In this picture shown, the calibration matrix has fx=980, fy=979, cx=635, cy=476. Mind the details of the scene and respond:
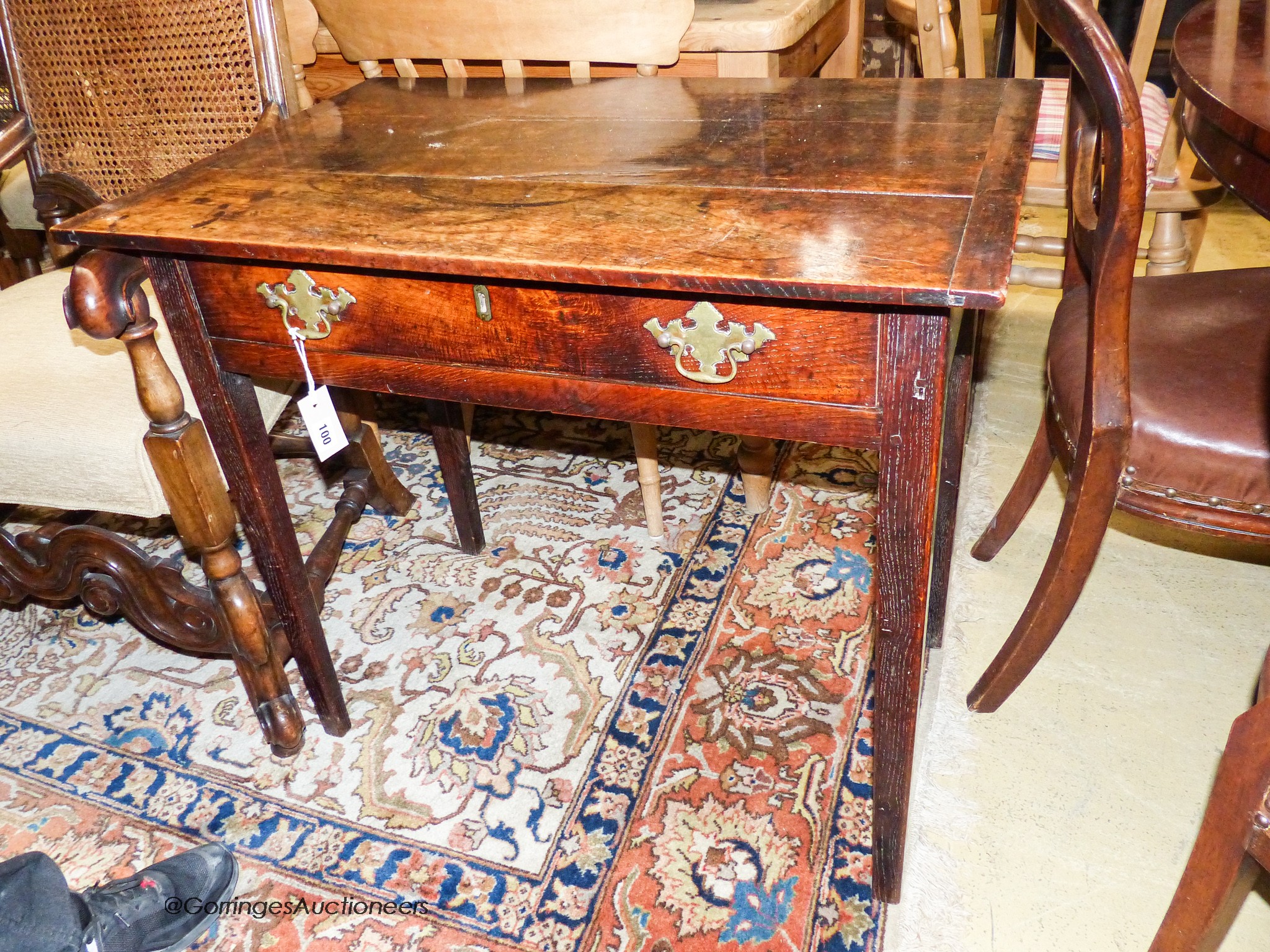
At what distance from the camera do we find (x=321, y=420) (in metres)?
1.18

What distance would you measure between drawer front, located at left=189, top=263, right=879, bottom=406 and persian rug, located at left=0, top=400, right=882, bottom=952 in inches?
27.3

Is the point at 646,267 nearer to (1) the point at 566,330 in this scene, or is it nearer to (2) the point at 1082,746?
(1) the point at 566,330

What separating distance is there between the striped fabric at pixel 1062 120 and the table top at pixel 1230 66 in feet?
1.19

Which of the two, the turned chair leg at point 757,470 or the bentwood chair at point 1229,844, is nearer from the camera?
the bentwood chair at point 1229,844

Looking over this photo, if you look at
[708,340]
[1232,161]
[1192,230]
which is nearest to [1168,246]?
[1192,230]

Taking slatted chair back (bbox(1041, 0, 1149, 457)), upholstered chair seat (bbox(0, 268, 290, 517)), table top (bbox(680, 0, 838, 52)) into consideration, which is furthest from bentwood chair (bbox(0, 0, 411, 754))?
slatted chair back (bbox(1041, 0, 1149, 457))

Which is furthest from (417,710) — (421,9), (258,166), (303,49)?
(303,49)

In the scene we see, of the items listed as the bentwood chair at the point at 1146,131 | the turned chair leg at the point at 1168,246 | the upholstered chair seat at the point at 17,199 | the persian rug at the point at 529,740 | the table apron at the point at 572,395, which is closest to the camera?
the table apron at the point at 572,395

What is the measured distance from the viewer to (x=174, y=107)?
1.58 m

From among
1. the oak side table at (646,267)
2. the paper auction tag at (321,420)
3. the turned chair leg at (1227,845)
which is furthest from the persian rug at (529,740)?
the paper auction tag at (321,420)

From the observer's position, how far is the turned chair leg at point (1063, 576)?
120cm

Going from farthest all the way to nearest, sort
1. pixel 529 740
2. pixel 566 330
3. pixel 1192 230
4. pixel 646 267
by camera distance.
→ pixel 1192 230 → pixel 529 740 → pixel 566 330 → pixel 646 267

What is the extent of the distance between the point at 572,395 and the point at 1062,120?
1.55 m

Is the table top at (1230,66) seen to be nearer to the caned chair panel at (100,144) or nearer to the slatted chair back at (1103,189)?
the slatted chair back at (1103,189)
